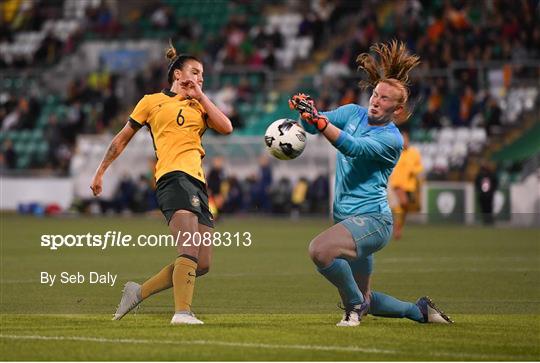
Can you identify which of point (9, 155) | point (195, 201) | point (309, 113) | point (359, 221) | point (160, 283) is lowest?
point (160, 283)

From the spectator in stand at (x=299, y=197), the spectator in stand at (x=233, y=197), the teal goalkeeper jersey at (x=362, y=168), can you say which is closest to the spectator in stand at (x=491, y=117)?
the spectator in stand at (x=299, y=197)

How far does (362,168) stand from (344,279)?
982mm

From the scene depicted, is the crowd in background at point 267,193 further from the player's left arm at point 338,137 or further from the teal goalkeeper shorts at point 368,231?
the player's left arm at point 338,137

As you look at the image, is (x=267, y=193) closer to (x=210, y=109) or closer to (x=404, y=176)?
(x=404, y=176)

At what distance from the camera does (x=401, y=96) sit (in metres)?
11.0

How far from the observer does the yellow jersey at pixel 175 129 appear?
1103cm

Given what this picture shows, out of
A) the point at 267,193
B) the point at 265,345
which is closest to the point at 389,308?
the point at 265,345

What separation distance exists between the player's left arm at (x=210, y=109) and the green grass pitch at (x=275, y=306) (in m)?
1.70

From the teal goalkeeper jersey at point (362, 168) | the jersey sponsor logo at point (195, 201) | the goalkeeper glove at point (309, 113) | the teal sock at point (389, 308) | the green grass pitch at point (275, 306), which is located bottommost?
the green grass pitch at point (275, 306)

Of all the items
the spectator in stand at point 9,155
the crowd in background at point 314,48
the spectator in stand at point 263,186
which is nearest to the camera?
the crowd in background at point 314,48

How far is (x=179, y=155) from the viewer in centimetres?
1103

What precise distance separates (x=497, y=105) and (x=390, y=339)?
22.9 m

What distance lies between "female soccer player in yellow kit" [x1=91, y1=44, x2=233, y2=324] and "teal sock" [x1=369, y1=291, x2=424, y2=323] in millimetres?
1496

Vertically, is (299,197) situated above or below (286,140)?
below
